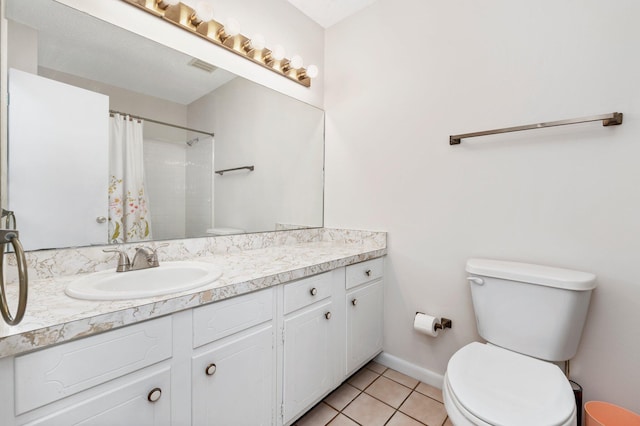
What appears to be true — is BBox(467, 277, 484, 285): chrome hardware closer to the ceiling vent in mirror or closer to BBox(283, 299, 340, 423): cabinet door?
BBox(283, 299, 340, 423): cabinet door

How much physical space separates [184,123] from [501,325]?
1765 millimetres

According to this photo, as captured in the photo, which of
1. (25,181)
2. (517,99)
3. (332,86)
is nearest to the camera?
(25,181)

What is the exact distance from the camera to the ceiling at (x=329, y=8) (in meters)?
1.89

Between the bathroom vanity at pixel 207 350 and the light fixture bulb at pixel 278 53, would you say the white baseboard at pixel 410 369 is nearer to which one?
the bathroom vanity at pixel 207 350

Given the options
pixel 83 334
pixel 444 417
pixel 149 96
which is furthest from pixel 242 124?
pixel 444 417

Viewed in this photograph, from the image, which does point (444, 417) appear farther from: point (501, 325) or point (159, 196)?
point (159, 196)

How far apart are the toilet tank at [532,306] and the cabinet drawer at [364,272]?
0.55m

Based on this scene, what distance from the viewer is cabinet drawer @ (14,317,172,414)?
2.13 feet

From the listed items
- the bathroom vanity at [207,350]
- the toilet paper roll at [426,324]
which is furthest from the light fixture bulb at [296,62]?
the toilet paper roll at [426,324]

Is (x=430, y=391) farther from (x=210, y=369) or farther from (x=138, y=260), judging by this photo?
(x=138, y=260)

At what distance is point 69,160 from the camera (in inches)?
43.6

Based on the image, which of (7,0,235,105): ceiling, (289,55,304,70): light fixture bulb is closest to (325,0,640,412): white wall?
(289,55,304,70): light fixture bulb

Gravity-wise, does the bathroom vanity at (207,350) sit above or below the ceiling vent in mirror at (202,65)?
below

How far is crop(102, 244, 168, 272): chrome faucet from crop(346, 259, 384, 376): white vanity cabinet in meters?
0.94
